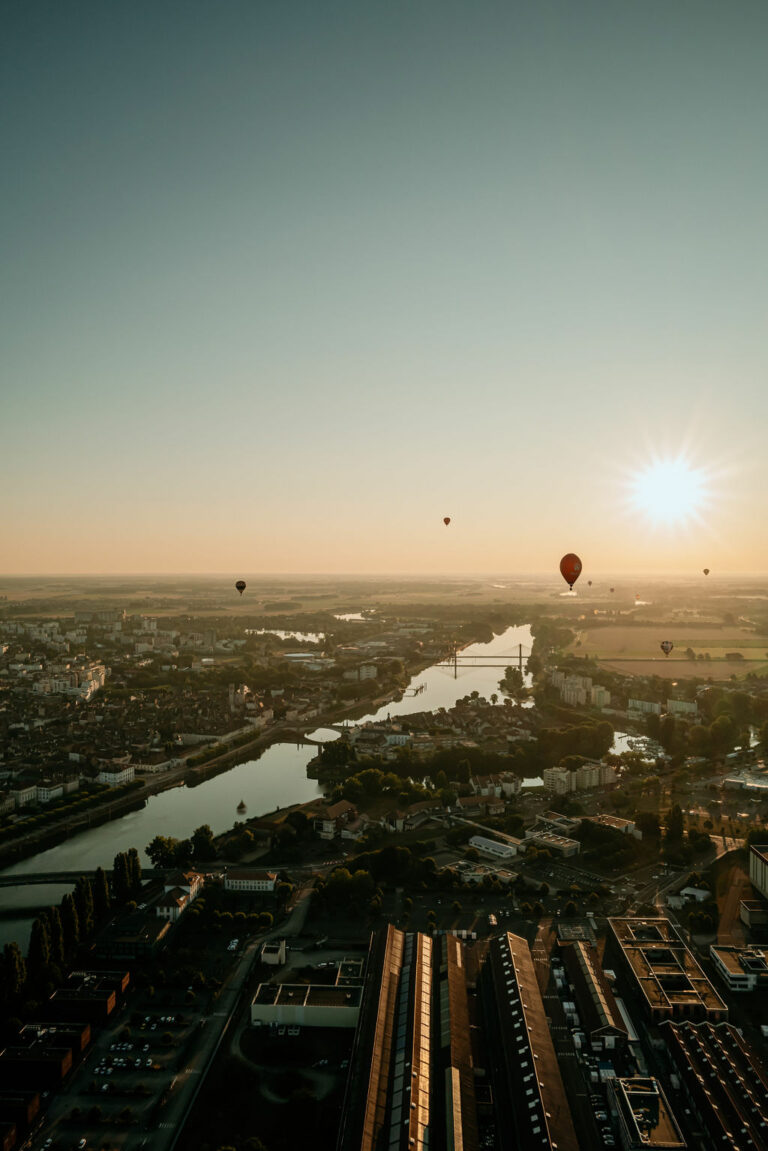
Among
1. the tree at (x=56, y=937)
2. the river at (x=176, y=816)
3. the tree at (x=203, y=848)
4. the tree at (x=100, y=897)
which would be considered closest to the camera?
the tree at (x=56, y=937)

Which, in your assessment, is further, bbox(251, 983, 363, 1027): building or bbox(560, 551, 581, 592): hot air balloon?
bbox(560, 551, 581, 592): hot air balloon

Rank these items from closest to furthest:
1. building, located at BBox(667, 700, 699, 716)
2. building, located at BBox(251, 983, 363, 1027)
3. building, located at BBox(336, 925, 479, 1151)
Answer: building, located at BBox(336, 925, 479, 1151) < building, located at BBox(251, 983, 363, 1027) < building, located at BBox(667, 700, 699, 716)

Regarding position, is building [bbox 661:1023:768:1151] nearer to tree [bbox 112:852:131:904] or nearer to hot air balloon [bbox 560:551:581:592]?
tree [bbox 112:852:131:904]

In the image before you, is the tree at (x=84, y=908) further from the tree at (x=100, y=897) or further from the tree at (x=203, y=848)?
the tree at (x=203, y=848)

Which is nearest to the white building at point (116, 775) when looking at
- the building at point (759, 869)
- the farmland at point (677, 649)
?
the building at point (759, 869)

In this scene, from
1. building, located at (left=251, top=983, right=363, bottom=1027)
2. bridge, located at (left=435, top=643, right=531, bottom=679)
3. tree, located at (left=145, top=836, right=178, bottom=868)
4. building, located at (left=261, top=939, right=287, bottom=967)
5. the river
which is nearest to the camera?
building, located at (left=251, top=983, right=363, bottom=1027)

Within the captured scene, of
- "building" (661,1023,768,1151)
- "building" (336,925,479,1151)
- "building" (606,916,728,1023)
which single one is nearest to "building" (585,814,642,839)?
"building" (606,916,728,1023)
